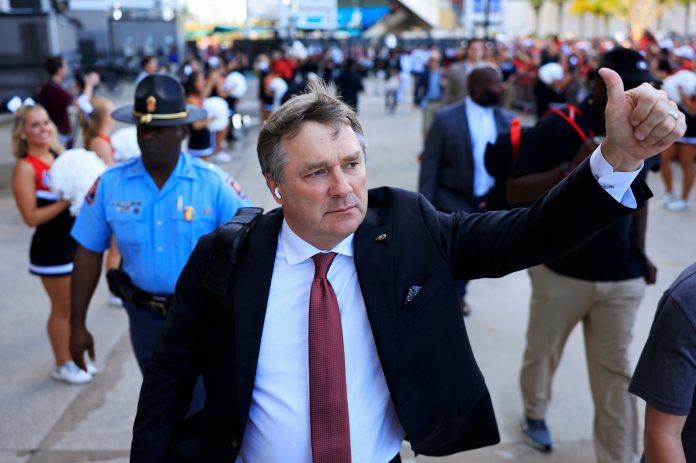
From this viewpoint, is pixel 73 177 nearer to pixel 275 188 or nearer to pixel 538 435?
pixel 275 188

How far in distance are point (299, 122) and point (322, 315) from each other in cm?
51

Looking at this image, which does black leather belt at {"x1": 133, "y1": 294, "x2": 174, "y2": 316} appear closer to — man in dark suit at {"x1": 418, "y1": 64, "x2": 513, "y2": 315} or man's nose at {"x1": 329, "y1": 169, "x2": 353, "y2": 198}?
man's nose at {"x1": 329, "y1": 169, "x2": 353, "y2": 198}

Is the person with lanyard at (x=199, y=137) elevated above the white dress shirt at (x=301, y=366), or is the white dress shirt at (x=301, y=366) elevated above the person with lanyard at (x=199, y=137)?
the white dress shirt at (x=301, y=366)

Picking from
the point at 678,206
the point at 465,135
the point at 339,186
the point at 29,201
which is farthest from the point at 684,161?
the point at 339,186

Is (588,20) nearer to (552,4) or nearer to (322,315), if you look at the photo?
(552,4)

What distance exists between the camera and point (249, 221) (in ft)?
7.14

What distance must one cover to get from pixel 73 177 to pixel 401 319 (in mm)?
3325

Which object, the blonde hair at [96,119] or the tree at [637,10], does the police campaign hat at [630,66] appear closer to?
the blonde hair at [96,119]

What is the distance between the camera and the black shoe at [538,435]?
4207 millimetres

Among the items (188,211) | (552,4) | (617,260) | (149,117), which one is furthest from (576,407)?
(552,4)

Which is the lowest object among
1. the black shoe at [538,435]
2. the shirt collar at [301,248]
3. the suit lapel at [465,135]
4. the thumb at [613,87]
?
the black shoe at [538,435]

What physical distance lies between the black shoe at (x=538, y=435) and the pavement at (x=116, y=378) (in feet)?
0.13

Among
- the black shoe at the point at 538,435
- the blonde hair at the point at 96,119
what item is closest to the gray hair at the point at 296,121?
the black shoe at the point at 538,435

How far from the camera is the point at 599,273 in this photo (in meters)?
3.64
